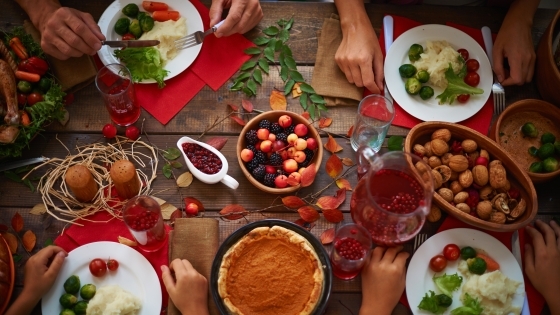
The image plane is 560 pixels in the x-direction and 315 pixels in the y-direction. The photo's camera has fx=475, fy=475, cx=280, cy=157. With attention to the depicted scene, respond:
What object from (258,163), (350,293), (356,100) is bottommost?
(350,293)

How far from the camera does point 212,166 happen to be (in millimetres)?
1952

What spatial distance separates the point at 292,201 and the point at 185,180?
46cm

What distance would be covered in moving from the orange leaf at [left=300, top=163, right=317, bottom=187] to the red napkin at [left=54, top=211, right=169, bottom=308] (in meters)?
0.60

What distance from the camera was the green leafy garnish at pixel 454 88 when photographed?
206cm

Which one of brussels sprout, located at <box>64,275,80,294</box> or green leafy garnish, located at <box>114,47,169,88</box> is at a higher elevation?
green leafy garnish, located at <box>114,47,169,88</box>

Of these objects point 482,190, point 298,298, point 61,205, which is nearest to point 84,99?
point 61,205

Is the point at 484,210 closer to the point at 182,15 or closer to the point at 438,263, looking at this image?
the point at 438,263

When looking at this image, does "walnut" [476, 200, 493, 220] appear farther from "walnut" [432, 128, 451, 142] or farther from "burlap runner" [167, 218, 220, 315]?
"burlap runner" [167, 218, 220, 315]

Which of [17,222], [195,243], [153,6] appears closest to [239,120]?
[195,243]

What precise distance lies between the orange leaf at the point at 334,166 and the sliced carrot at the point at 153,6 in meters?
1.04

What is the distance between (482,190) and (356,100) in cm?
65

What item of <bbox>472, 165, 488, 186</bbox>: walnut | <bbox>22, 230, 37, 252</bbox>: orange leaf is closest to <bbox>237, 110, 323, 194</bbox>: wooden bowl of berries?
<bbox>472, 165, 488, 186</bbox>: walnut

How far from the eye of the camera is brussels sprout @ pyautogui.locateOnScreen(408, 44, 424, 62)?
2.13 meters

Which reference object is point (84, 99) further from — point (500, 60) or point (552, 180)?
point (552, 180)
